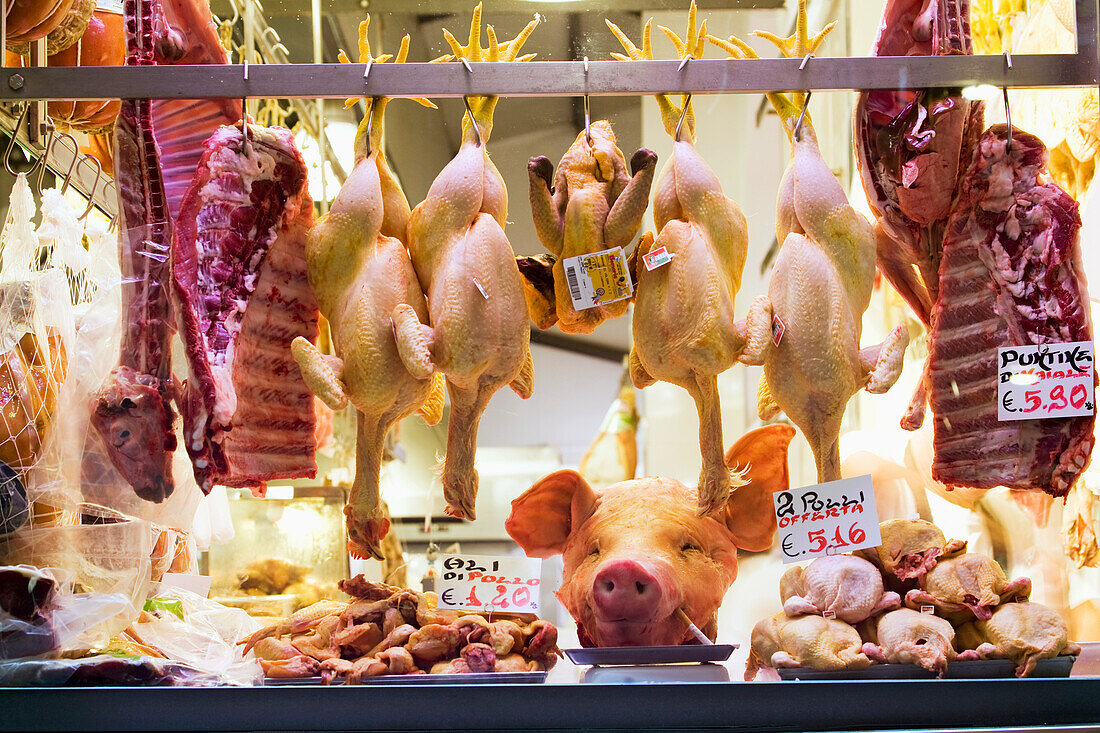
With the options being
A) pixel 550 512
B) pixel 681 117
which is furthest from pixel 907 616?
pixel 681 117

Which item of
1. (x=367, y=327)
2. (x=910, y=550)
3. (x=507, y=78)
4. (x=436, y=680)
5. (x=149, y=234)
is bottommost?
(x=436, y=680)

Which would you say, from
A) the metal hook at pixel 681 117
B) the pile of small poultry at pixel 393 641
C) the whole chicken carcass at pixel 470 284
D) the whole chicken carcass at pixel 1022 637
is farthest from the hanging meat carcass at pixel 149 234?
the whole chicken carcass at pixel 1022 637

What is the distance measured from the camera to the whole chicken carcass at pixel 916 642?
203cm

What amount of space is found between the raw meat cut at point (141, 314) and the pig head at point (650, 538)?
94 centimetres

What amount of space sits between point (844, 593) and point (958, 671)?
0.27 meters

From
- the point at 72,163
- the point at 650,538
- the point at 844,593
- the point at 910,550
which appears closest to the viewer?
the point at 844,593

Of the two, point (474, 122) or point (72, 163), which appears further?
point (72, 163)

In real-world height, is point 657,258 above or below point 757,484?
above

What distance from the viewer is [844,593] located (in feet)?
7.10

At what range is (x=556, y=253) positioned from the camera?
2.35 m

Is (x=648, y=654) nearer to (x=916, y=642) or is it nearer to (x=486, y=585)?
(x=486, y=585)

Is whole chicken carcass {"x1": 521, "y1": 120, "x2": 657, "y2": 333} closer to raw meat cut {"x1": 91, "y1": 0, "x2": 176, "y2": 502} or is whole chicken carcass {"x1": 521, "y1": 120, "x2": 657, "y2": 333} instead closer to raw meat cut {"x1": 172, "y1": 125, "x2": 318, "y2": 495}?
raw meat cut {"x1": 172, "y1": 125, "x2": 318, "y2": 495}

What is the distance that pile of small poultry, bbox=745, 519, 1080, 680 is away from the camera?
2053 mm

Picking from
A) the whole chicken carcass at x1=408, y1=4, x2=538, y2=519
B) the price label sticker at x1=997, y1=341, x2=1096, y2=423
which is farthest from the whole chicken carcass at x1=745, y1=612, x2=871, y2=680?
the whole chicken carcass at x1=408, y1=4, x2=538, y2=519
